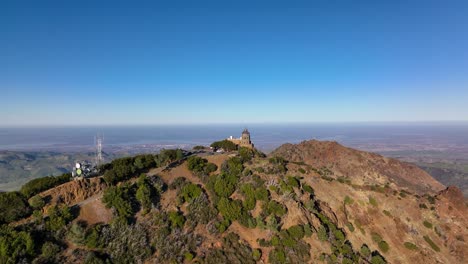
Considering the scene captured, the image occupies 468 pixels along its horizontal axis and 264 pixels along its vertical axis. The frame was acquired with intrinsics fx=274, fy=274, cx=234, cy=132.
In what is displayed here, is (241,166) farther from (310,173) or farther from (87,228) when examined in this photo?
(87,228)

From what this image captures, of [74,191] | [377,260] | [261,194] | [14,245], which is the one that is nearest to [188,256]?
[261,194]

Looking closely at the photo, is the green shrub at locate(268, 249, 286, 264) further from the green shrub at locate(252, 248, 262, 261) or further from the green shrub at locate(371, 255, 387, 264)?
the green shrub at locate(371, 255, 387, 264)

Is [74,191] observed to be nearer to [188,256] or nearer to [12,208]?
[12,208]

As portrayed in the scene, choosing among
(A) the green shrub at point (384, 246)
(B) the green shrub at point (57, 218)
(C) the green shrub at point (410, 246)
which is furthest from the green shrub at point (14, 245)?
(C) the green shrub at point (410, 246)

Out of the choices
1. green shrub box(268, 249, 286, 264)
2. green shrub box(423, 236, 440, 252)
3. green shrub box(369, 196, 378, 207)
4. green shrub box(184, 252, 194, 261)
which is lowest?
green shrub box(423, 236, 440, 252)

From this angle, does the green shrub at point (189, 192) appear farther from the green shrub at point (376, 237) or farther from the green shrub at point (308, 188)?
the green shrub at point (376, 237)

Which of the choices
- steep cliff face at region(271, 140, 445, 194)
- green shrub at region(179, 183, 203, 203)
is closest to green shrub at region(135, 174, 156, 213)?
green shrub at region(179, 183, 203, 203)
